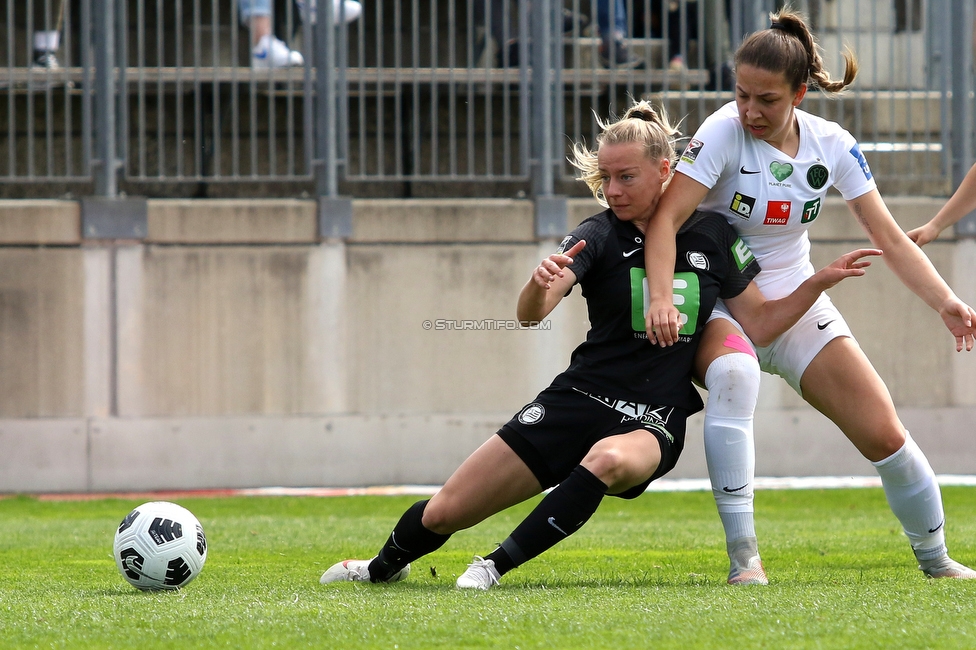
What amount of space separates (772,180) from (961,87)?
21.5 ft

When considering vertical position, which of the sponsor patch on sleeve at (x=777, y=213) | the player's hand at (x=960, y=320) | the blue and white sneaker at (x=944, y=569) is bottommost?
the blue and white sneaker at (x=944, y=569)

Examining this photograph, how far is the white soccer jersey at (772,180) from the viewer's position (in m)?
4.42

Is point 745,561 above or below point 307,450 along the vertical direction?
above

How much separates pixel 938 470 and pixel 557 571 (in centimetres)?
583

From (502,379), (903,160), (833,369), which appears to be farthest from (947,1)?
(833,369)

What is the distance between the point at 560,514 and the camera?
4059mm

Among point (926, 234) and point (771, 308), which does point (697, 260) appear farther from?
point (926, 234)

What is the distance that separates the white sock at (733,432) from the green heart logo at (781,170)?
2.24 ft

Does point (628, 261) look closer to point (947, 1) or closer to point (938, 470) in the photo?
point (938, 470)

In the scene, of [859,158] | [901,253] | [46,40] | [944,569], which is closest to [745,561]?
[944,569]

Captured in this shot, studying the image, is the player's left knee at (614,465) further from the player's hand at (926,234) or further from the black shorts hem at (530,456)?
the player's hand at (926,234)

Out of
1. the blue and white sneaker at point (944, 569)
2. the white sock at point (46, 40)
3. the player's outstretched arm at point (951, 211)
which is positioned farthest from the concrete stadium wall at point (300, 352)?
the blue and white sneaker at point (944, 569)

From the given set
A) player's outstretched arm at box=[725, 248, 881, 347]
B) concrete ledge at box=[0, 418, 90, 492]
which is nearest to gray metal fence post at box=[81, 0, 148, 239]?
concrete ledge at box=[0, 418, 90, 492]

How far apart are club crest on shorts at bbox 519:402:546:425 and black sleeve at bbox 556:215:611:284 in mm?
454
